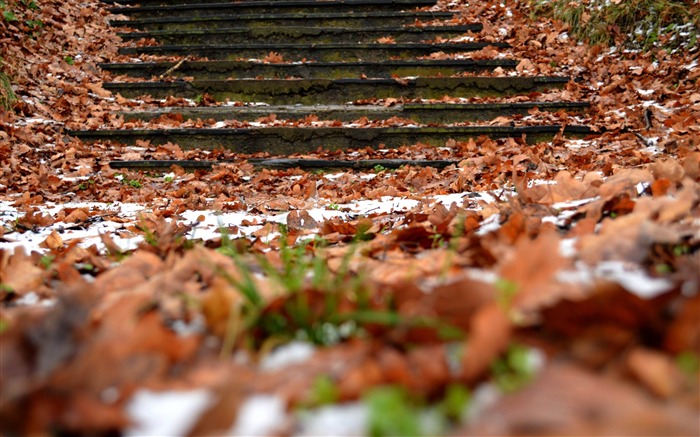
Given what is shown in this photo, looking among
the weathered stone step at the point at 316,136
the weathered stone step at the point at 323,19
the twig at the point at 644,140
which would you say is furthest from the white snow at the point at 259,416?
the weathered stone step at the point at 323,19

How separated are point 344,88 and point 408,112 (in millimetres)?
771

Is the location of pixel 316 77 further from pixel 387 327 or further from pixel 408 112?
pixel 387 327

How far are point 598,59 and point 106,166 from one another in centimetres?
438

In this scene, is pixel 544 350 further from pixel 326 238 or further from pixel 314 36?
pixel 314 36

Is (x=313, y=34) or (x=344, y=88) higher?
(x=313, y=34)

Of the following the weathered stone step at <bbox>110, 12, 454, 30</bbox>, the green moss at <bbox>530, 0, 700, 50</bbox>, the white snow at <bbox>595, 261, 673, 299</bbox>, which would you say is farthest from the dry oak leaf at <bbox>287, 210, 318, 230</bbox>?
the weathered stone step at <bbox>110, 12, 454, 30</bbox>

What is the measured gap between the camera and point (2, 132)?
432cm

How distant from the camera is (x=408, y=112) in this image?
4.78m

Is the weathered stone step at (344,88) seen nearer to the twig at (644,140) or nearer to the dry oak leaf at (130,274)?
the twig at (644,140)

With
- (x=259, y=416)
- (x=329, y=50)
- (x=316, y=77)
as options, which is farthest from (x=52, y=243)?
(x=329, y=50)

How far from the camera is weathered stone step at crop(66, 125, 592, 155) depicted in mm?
4410

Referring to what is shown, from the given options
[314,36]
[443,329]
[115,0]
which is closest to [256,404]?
[443,329]

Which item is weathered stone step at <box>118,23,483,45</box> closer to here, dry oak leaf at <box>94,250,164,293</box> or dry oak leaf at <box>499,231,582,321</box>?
dry oak leaf at <box>94,250,164,293</box>

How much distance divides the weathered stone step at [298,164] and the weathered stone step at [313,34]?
7.97 ft
